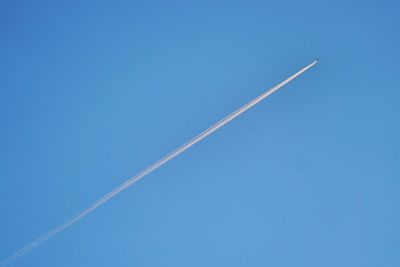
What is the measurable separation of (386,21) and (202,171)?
1.50 m

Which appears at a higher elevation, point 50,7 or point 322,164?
point 50,7

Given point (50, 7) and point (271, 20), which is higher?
point (50, 7)

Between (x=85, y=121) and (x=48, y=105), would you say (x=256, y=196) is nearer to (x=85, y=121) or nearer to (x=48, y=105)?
(x=85, y=121)

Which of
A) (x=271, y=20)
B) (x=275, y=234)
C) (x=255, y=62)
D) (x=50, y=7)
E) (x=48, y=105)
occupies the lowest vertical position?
(x=275, y=234)

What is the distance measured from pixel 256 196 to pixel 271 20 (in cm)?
112

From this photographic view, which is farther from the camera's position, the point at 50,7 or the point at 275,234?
the point at 50,7

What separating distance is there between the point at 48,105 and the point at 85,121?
263mm

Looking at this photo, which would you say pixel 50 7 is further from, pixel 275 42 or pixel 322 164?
pixel 322 164

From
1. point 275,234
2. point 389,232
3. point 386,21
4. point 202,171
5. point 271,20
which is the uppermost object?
point 271,20

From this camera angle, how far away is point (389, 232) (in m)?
2.17

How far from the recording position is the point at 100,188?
220 cm

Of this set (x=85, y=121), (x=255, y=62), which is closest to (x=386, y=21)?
(x=255, y=62)

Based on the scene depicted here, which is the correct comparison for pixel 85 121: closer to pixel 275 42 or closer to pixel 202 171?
pixel 202 171

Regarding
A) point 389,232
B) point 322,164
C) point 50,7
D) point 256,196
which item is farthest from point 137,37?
point 389,232
